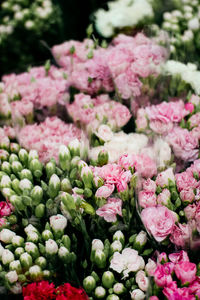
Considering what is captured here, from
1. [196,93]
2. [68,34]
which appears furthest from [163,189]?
[68,34]

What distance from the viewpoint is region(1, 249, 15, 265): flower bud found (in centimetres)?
95

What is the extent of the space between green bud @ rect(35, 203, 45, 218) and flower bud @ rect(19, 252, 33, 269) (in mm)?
126

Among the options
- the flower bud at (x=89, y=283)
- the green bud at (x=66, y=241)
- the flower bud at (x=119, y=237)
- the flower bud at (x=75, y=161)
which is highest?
the flower bud at (x=75, y=161)

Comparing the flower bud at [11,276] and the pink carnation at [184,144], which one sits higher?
the pink carnation at [184,144]

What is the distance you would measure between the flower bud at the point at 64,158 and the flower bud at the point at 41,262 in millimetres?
284

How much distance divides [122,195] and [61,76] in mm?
724

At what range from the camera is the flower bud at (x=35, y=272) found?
0.94m

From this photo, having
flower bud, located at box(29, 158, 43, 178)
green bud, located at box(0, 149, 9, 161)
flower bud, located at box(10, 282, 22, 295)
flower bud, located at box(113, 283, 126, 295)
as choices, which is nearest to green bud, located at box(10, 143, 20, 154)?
green bud, located at box(0, 149, 9, 161)

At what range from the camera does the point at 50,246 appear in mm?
938

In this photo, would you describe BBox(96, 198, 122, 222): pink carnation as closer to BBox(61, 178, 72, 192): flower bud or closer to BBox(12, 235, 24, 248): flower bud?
BBox(61, 178, 72, 192): flower bud

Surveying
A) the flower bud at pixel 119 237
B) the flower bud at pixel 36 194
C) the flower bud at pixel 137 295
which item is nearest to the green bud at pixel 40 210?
the flower bud at pixel 36 194

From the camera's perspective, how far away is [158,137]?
118 cm

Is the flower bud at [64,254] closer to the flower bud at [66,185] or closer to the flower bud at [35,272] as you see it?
the flower bud at [35,272]

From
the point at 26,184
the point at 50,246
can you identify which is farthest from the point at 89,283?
the point at 26,184
